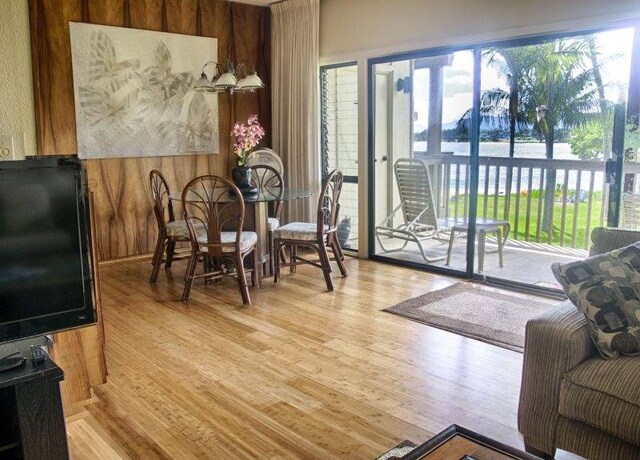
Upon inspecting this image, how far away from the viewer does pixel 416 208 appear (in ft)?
17.2

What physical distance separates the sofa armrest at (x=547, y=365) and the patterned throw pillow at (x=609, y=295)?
68 mm

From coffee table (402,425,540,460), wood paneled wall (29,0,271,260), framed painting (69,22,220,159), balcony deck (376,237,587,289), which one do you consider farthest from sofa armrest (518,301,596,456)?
framed painting (69,22,220,159)

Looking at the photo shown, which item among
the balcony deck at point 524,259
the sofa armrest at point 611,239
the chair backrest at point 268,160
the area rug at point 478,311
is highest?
the chair backrest at point 268,160

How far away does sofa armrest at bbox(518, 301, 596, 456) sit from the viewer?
2.07m

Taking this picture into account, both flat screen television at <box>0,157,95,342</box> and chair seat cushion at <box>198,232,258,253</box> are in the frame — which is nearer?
flat screen television at <box>0,157,95,342</box>

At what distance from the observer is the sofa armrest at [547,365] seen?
2.07 metres

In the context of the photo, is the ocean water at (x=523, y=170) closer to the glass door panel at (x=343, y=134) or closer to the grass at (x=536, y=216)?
the grass at (x=536, y=216)

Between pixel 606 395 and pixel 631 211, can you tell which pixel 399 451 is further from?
pixel 631 211

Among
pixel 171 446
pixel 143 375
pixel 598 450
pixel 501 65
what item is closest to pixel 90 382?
pixel 143 375

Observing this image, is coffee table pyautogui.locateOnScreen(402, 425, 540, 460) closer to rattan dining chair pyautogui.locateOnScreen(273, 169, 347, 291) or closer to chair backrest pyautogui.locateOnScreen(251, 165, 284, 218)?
rattan dining chair pyautogui.locateOnScreen(273, 169, 347, 291)

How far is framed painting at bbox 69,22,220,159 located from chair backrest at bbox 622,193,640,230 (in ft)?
12.8

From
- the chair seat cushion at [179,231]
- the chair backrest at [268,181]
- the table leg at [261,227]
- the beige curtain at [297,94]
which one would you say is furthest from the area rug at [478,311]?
the beige curtain at [297,94]

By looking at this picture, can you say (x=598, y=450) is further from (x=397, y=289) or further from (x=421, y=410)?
(x=397, y=289)

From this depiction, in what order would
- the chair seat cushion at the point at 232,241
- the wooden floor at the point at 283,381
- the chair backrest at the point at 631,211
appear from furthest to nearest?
1. the chair seat cushion at the point at 232,241
2. the chair backrest at the point at 631,211
3. the wooden floor at the point at 283,381
